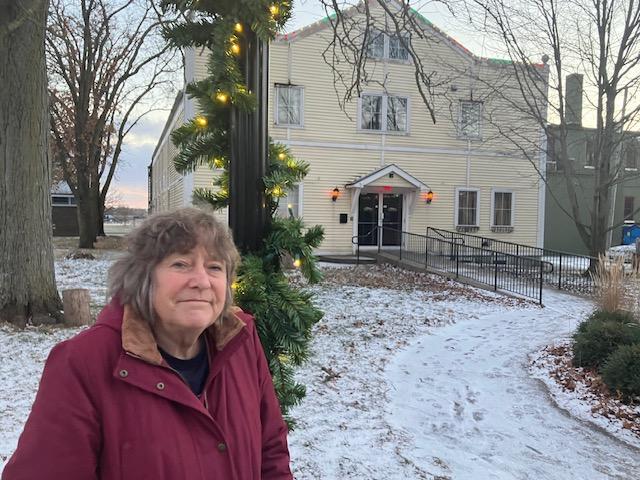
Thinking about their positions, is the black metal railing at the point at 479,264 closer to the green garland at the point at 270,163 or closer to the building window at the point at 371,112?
the building window at the point at 371,112

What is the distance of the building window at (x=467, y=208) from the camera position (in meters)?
18.7

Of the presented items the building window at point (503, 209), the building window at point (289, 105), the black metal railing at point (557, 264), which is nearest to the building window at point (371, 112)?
the building window at point (289, 105)

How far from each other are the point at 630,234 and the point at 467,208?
10.4 meters

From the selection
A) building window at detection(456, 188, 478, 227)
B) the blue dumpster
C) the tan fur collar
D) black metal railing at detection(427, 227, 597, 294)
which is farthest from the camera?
the blue dumpster

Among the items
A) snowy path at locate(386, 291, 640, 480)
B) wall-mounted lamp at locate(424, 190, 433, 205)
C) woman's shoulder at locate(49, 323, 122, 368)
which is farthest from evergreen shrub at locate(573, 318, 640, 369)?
wall-mounted lamp at locate(424, 190, 433, 205)

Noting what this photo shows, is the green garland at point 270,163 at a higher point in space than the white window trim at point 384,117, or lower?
lower

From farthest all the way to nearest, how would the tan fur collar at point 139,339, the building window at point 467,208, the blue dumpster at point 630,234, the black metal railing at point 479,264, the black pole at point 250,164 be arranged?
A: the blue dumpster at point 630,234 → the building window at point 467,208 → the black metal railing at point 479,264 → the black pole at point 250,164 → the tan fur collar at point 139,339

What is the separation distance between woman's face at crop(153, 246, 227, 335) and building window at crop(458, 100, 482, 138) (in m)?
18.0

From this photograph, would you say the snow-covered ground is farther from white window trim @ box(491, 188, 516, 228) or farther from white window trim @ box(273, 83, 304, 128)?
white window trim @ box(491, 188, 516, 228)

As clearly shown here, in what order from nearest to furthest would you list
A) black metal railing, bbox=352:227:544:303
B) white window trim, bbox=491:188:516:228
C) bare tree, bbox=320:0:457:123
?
bare tree, bbox=320:0:457:123 → black metal railing, bbox=352:227:544:303 → white window trim, bbox=491:188:516:228

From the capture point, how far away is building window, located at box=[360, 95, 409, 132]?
17562 mm

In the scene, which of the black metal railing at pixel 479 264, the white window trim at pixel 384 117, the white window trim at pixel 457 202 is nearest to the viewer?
the black metal railing at pixel 479 264

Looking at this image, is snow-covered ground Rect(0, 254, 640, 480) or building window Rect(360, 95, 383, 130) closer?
snow-covered ground Rect(0, 254, 640, 480)

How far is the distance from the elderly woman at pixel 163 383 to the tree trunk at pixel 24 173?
5.78m
